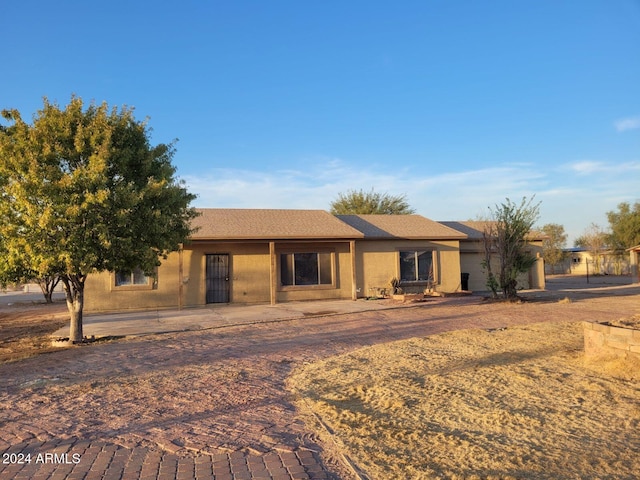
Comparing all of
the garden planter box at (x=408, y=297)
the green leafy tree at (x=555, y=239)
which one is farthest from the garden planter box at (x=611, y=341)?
the green leafy tree at (x=555, y=239)

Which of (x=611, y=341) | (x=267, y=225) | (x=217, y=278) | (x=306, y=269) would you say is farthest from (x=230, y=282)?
(x=611, y=341)

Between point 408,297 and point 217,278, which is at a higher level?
point 217,278

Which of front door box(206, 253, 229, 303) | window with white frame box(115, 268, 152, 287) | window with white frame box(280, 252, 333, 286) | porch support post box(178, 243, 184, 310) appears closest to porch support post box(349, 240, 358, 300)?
window with white frame box(280, 252, 333, 286)

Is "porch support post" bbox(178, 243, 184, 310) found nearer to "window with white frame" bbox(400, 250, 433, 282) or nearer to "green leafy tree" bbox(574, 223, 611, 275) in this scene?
"window with white frame" bbox(400, 250, 433, 282)

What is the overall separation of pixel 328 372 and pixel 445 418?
8.88 ft

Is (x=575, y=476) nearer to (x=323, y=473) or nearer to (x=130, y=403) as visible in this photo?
(x=323, y=473)

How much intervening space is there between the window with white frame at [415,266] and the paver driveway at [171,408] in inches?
379

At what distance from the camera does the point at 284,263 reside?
2014 cm

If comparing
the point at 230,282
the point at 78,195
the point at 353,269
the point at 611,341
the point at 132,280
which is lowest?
the point at 611,341

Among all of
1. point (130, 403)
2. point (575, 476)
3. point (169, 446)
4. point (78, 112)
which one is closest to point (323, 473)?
point (169, 446)

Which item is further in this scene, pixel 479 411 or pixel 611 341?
pixel 611 341

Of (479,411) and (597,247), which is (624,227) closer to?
(597,247)

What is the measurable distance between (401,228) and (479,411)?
17.6m

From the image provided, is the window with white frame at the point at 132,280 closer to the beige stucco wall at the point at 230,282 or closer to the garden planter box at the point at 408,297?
the beige stucco wall at the point at 230,282
